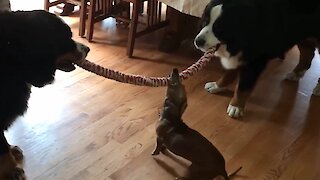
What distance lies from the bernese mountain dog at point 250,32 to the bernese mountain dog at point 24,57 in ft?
2.04

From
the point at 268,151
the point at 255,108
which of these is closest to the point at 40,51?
the point at 268,151

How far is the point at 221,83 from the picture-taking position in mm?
2475

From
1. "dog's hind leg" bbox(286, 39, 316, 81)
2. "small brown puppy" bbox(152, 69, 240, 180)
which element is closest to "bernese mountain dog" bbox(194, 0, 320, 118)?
"dog's hind leg" bbox(286, 39, 316, 81)

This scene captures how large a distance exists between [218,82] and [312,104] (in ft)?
1.67

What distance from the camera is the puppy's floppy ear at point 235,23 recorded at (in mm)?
1996

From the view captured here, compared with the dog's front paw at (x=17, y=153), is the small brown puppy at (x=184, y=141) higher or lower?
higher

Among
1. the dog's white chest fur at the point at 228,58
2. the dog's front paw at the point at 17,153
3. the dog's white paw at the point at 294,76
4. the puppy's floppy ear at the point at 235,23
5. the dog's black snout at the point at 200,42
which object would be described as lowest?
the dog's front paw at the point at 17,153

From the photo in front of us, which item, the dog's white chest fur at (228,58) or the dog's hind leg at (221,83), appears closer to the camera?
the dog's white chest fur at (228,58)

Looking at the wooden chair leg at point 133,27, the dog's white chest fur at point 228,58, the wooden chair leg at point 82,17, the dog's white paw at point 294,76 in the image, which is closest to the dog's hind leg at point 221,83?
the dog's white chest fur at point 228,58

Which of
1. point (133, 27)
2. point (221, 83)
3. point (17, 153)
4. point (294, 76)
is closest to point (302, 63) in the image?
point (294, 76)

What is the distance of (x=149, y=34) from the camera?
10.2 feet

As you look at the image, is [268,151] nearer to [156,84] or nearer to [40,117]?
[156,84]

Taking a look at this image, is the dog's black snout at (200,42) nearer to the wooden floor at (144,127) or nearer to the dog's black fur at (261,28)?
the dog's black fur at (261,28)

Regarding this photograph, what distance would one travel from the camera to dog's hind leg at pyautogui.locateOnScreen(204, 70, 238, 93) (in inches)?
96.3
